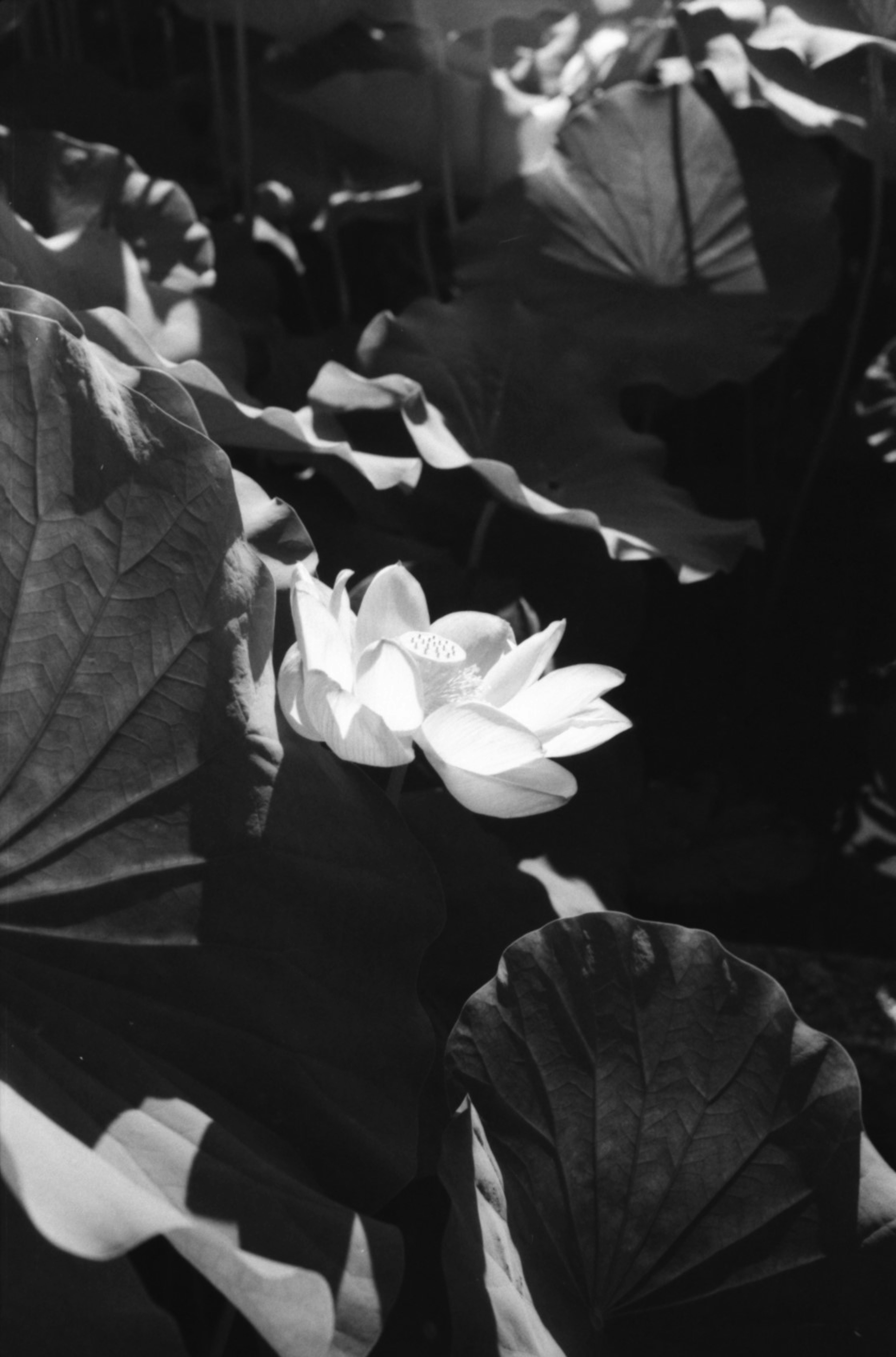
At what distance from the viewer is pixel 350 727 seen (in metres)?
0.74

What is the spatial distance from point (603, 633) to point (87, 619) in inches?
28.8

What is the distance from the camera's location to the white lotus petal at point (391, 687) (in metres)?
0.75

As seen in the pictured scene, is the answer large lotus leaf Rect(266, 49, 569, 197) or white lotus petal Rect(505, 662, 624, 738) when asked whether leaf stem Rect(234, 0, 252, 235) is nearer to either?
large lotus leaf Rect(266, 49, 569, 197)

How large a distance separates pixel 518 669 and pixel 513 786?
12 cm

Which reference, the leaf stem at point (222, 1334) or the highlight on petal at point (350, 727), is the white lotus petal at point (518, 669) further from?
the leaf stem at point (222, 1334)

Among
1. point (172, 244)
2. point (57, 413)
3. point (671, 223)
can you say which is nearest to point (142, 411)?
point (57, 413)

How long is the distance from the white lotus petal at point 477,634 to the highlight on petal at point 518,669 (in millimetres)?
40

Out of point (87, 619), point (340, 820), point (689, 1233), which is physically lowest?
point (689, 1233)

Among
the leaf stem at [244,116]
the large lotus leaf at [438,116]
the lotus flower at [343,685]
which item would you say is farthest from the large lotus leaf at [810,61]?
the lotus flower at [343,685]

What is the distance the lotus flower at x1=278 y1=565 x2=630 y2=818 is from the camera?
2.44 feet

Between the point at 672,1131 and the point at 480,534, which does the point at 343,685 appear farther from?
the point at 480,534

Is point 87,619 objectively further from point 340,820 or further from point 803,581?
point 803,581

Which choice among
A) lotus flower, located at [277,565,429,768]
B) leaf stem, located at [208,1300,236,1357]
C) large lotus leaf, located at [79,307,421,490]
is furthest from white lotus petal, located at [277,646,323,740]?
leaf stem, located at [208,1300,236,1357]

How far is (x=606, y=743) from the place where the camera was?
1255 mm
